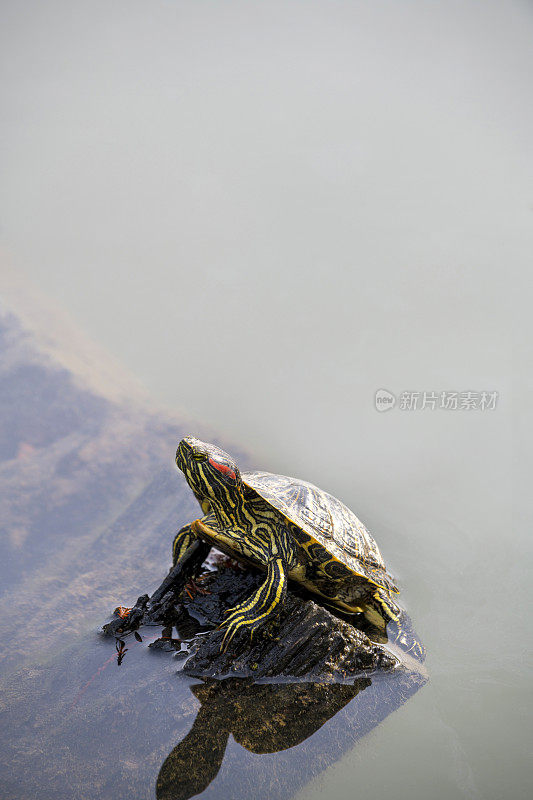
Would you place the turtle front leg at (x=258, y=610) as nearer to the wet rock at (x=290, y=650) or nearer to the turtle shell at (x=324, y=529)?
the wet rock at (x=290, y=650)

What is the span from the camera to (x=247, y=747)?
2.31m

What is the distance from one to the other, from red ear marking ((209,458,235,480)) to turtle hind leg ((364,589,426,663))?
Result: 1.12 metres

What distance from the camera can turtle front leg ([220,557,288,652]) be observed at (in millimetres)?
2592

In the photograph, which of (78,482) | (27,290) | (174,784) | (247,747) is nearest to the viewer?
(174,784)

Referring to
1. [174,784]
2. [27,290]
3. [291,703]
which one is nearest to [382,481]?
[291,703]

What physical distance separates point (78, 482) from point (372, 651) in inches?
118

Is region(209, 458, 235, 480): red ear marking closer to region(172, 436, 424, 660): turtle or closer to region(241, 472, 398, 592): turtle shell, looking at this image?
region(172, 436, 424, 660): turtle

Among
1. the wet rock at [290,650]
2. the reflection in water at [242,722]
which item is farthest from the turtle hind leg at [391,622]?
the reflection in water at [242,722]

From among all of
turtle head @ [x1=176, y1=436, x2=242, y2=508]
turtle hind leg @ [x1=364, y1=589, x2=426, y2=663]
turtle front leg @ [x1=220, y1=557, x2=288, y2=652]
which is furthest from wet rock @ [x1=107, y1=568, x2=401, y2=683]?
turtle head @ [x1=176, y1=436, x2=242, y2=508]

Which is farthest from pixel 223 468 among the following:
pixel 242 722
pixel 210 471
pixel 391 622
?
pixel 391 622

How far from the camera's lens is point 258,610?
2.63 metres

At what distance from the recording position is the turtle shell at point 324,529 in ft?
9.39

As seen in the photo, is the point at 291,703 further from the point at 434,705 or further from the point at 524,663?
the point at 524,663

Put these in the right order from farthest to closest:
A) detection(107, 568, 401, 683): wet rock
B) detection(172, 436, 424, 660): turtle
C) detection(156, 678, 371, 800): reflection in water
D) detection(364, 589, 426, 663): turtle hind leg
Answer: detection(364, 589, 426, 663): turtle hind leg
detection(172, 436, 424, 660): turtle
detection(107, 568, 401, 683): wet rock
detection(156, 678, 371, 800): reflection in water
